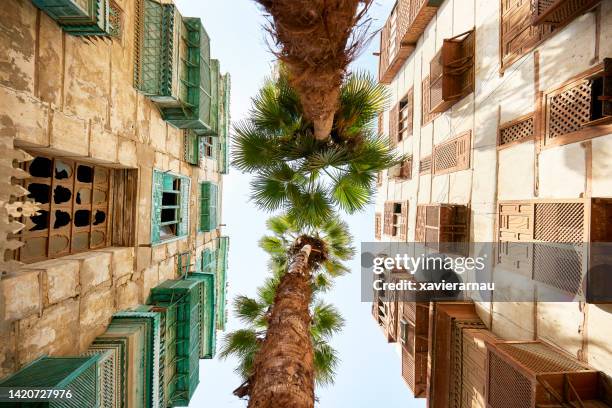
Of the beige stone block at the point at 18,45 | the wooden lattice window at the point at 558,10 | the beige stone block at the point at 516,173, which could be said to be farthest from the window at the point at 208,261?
the wooden lattice window at the point at 558,10

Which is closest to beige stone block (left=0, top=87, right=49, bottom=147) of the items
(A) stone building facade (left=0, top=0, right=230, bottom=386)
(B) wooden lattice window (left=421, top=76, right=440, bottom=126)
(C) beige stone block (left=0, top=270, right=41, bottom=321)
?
(A) stone building facade (left=0, top=0, right=230, bottom=386)

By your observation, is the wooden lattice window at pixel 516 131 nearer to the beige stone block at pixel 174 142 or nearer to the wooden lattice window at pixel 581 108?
the wooden lattice window at pixel 581 108

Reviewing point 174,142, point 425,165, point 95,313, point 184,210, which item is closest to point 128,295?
point 95,313

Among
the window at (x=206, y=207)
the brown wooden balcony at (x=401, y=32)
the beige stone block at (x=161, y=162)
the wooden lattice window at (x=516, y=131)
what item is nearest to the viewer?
the wooden lattice window at (x=516, y=131)

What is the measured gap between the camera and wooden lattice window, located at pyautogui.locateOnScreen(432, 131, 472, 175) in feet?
20.3

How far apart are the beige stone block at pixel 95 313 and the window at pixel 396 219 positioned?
7.79 meters

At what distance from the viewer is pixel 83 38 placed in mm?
3785

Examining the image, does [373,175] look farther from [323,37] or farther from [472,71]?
[323,37]

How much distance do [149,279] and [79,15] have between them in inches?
178

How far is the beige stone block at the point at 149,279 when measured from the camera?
555 cm

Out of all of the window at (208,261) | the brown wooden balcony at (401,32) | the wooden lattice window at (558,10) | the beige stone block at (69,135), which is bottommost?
the window at (208,261)

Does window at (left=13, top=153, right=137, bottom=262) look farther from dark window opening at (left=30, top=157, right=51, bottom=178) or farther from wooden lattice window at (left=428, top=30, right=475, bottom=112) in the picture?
wooden lattice window at (left=428, top=30, right=475, bottom=112)

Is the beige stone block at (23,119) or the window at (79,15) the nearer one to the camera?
the beige stone block at (23,119)

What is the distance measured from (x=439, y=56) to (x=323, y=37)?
492cm
